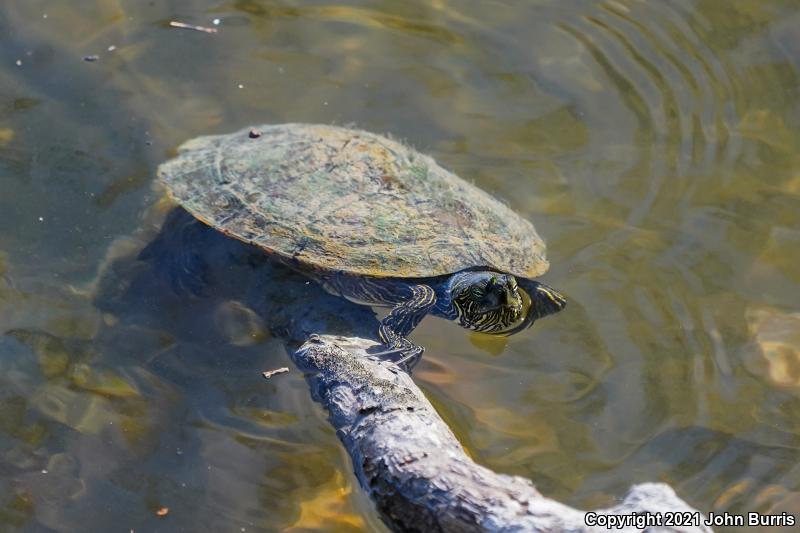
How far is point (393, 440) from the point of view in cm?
298

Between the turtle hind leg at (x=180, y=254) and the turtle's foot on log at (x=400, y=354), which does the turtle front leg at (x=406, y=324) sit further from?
Result: the turtle hind leg at (x=180, y=254)

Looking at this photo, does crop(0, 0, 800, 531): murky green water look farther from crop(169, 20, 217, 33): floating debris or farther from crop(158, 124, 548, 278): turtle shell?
crop(158, 124, 548, 278): turtle shell

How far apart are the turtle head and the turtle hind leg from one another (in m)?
1.30

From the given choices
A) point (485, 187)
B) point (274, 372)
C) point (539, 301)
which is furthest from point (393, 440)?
Result: point (485, 187)

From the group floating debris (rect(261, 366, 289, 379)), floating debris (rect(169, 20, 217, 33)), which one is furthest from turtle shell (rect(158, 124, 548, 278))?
floating debris (rect(169, 20, 217, 33))

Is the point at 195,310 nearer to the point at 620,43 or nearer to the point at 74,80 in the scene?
the point at 74,80

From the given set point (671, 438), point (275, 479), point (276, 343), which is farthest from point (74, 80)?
point (671, 438)

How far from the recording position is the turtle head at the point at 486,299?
4.23m

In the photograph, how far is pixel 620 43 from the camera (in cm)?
631

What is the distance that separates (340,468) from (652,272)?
1.95 m

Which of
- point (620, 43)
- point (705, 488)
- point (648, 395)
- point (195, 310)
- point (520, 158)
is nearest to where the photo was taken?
point (705, 488)

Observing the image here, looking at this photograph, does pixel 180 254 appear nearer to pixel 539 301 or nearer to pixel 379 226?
pixel 379 226

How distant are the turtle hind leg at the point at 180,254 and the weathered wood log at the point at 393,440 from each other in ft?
0.91

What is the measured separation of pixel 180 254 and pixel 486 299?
1.62 metres
